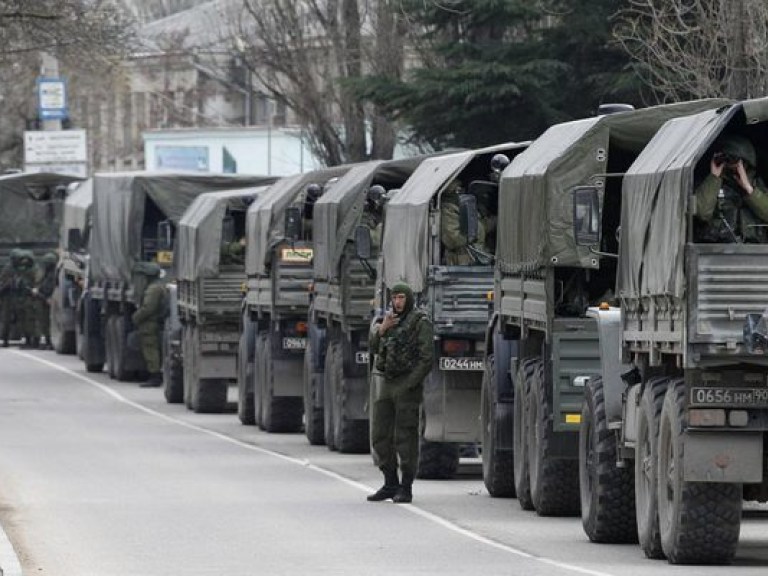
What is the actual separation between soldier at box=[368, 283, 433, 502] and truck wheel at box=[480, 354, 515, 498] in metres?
0.58

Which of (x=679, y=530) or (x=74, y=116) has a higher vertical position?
(x=74, y=116)

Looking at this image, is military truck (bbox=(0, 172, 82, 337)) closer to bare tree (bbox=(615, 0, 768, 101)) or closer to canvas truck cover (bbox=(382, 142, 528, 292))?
bare tree (bbox=(615, 0, 768, 101))

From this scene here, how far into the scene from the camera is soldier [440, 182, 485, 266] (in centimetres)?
2427

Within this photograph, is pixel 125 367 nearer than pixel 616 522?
No

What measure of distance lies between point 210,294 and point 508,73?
767cm

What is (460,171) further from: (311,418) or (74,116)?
(74,116)

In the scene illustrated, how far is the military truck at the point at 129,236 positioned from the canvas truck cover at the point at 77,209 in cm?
366

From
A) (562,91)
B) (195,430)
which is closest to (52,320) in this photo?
(562,91)

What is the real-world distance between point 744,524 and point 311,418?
10.4m

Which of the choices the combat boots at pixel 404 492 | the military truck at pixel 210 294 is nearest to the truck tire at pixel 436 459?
the combat boots at pixel 404 492

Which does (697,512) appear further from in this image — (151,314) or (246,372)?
(151,314)

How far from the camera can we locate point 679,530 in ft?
53.7

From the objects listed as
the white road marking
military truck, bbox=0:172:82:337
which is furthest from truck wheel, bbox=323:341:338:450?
military truck, bbox=0:172:82:337

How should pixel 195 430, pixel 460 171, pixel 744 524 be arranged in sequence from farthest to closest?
pixel 195 430
pixel 460 171
pixel 744 524
